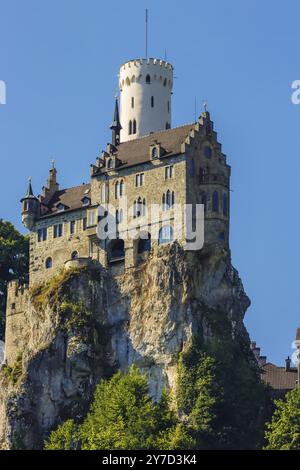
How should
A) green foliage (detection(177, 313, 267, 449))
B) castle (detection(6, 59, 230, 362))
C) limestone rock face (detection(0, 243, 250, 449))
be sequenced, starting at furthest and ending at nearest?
castle (detection(6, 59, 230, 362)) < limestone rock face (detection(0, 243, 250, 449)) < green foliage (detection(177, 313, 267, 449))

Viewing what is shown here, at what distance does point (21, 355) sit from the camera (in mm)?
194375

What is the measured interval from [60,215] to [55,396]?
804 inches

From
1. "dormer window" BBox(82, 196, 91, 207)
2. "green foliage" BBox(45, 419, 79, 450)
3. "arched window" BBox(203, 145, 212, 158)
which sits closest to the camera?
"green foliage" BBox(45, 419, 79, 450)

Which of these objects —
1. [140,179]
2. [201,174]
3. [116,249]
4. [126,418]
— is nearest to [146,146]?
[140,179]

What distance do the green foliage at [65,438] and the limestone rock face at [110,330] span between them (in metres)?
2.82

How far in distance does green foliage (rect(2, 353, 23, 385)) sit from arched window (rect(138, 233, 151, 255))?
52.7 ft

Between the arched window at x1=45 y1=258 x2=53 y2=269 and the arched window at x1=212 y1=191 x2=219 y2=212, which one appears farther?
the arched window at x1=45 y1=258 x2=53 y2=269

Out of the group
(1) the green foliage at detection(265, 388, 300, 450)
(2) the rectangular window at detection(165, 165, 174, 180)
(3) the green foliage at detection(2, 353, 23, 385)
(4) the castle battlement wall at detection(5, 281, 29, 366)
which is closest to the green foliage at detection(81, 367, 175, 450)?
(1) the green foliage at detection(265, 388, 300, 450)

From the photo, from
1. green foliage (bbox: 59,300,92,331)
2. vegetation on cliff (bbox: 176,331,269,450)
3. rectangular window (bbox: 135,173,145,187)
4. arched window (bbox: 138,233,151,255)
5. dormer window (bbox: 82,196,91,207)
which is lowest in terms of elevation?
vegetation on cliff (bbox: 176,331,269,450)

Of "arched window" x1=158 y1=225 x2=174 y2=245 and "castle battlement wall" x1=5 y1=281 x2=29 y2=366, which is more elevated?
"arched window" x1=158 y1=225 x2=174 y2=245

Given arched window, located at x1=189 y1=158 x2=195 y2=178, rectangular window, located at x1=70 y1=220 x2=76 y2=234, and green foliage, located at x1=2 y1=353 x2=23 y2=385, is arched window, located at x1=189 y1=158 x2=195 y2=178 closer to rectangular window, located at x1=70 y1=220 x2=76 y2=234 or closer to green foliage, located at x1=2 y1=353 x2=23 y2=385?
rectangular window, located at x1=70 y1=220 x2=76 y2=234

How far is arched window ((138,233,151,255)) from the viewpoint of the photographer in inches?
7500

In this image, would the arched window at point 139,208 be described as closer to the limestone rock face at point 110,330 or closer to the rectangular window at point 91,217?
the limestone rock face at point 110,330
